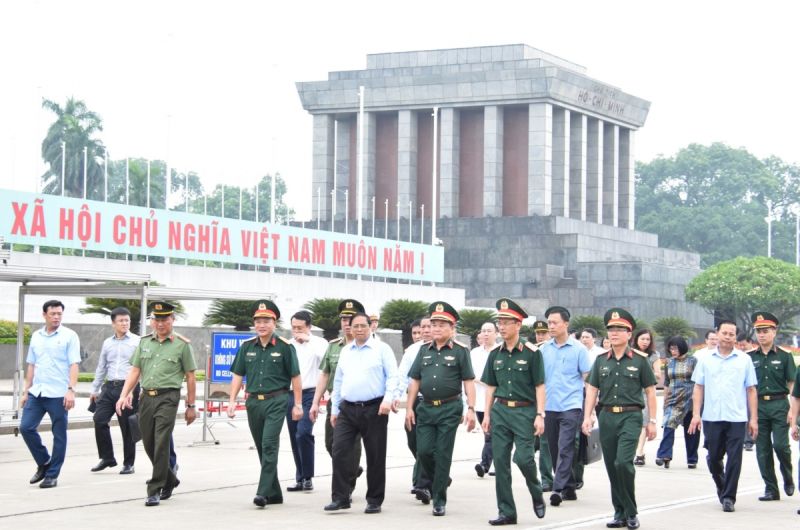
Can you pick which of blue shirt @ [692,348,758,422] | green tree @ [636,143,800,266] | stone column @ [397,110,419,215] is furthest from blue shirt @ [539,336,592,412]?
green tree @ [636,143,800,266]

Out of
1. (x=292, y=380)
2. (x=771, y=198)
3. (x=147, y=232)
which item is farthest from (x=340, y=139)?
(x=292, y=380)

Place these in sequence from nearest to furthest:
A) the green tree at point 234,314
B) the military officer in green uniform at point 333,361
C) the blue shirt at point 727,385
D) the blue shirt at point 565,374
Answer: the military officer in green uniform at point 333,361, the blue shirt at point 727,385, the blue shirt at point 565,374, the green tree at point 234,314

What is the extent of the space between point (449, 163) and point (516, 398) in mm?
59493

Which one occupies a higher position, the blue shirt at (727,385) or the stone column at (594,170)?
the stone column at (594,170)

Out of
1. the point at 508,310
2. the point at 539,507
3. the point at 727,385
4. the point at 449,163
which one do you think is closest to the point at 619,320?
the point at 508,310

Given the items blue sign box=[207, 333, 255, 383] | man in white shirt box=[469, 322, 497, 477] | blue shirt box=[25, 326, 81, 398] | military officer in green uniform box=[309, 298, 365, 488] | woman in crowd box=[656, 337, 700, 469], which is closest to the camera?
military officer in green uniform box=[309, 298, 365, 488]

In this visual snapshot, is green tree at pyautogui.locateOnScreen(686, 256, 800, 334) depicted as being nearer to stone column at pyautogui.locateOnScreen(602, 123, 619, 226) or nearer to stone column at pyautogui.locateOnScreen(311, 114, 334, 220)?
stone column at pyautogui.locateOnScreen(602, 123, 619, 226)

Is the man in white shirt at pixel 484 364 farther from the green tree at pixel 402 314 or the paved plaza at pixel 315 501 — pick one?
the green tree at pixel 402 314

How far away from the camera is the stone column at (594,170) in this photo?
76188 mm

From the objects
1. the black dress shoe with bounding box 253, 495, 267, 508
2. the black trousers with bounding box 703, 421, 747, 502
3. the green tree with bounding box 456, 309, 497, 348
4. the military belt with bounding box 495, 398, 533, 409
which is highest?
the green tree with bounding box 456, 309, 497, 348

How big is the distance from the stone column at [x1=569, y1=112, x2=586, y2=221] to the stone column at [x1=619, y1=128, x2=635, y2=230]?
6.50 m

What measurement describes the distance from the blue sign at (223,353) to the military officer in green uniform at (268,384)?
6.79 meters

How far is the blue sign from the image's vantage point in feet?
64.5

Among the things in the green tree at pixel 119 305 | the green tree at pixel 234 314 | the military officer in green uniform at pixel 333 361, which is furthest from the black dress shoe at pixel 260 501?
the green tree at pixel 234 314
